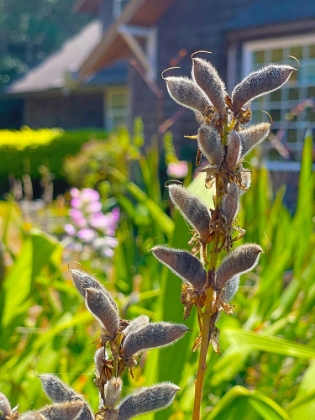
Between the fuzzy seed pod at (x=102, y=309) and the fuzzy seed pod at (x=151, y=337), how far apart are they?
0.5 inches

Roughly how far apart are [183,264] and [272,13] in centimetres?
817

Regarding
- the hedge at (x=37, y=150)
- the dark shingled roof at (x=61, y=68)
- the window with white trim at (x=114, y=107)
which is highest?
the dark shingled roof at (x=61, y=68)

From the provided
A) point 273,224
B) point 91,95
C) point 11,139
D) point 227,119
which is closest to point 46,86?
point 91,95

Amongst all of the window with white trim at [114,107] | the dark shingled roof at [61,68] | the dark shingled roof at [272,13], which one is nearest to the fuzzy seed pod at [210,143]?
the dark shingled roof at [272,13]

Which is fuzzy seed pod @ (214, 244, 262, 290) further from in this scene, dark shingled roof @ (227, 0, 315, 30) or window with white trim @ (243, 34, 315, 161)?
dark shingled roof @ (227, 0, 315, 30)

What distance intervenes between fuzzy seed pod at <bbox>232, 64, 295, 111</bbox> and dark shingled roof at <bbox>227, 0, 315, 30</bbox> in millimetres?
7643

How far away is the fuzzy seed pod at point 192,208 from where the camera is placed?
1.32 feet

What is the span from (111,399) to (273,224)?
1538 millimetres

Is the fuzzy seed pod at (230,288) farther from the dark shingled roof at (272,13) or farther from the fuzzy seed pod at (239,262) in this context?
the dark shingled roof at (272,13)

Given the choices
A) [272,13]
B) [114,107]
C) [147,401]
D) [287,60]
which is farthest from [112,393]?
[114,107]

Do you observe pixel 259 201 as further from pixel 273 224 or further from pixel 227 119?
pixel 227 119

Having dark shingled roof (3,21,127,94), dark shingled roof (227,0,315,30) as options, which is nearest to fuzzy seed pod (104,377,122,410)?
dark shingled roof (227,0,315,30)

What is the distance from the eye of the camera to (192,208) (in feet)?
1.33

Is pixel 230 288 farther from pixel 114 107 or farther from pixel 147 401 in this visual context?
pixel 114 107
